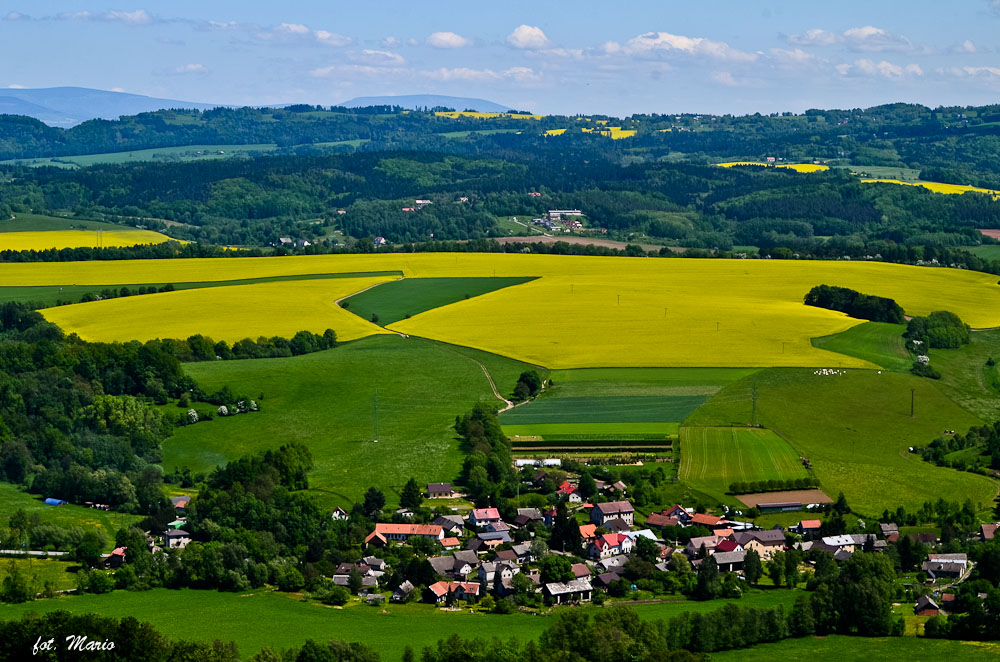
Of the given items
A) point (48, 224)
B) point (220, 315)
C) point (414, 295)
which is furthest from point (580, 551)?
point (48, 224)

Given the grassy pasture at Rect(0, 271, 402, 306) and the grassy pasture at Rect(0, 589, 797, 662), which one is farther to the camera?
the grassy pasture at Rect(0, 271, 402, 306)

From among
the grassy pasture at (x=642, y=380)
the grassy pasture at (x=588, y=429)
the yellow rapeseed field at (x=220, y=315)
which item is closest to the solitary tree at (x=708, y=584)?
the grassy pasture at (x=588, y=429)

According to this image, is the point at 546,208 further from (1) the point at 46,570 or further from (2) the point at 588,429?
(1) the point at 46,570

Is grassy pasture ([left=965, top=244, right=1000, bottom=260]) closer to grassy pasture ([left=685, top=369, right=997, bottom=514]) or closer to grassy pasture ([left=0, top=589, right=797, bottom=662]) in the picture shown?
grassy pasture ([left=685, top=369, right=997, bottom=514])

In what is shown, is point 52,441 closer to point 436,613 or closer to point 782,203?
point 436,613

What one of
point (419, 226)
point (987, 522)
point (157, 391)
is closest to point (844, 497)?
point (987, 522)

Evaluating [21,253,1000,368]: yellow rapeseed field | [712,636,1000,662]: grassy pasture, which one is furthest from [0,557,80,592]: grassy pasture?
[21,253,1000,368]: yellow rapeseed field

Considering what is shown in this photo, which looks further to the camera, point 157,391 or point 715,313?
point 715,313

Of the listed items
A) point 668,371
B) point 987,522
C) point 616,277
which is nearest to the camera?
point 987,522
